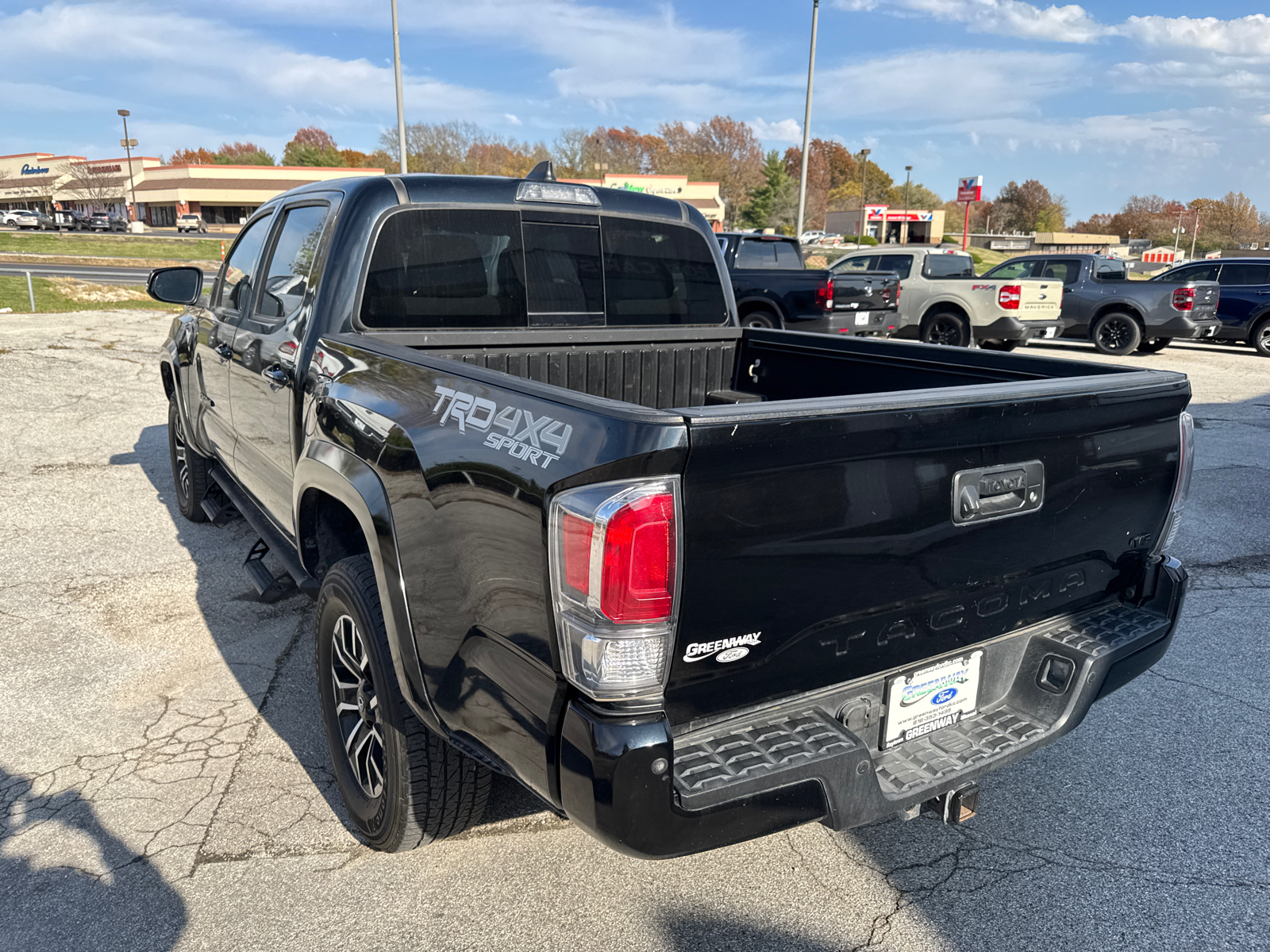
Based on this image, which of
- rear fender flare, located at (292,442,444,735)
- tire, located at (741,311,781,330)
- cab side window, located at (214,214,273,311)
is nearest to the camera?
rear fender flare, located at (292,442,444,735)

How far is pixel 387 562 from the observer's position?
2533mm

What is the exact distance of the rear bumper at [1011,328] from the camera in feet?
49.4

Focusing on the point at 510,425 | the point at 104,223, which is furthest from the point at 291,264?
the point at 104,223

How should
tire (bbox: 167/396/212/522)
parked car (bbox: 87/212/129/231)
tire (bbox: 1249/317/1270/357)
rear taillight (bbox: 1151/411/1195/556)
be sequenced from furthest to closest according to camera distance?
parked car (bbox: 87/212/129/231), tire (bbox: 1249/317/1270/357), tire (bbox: 167/396/212/522), rear taillight (bbox: 1151/411/1195/556)

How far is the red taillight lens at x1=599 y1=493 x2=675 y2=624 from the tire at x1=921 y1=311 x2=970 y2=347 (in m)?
14.9

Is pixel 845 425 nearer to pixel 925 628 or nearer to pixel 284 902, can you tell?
pixel 925 628

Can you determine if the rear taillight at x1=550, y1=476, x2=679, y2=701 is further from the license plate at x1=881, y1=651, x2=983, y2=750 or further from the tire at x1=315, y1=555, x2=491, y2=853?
the tire at x1=315, y1=555, x2=491, y2=853

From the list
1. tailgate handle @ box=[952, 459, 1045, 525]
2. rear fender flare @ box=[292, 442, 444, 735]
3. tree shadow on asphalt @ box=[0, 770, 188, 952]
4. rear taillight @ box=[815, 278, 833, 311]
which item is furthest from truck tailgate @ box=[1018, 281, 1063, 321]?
tree shadow on asphalt @ box=[0, 770, 188, 952]

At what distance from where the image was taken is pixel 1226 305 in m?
16.8

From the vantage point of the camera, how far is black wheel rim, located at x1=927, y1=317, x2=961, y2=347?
15.8 metres

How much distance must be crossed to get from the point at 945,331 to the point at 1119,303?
3191 mm

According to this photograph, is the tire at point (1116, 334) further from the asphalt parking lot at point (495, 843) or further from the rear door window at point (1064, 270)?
the asphalt parking lot at point (495, 843)

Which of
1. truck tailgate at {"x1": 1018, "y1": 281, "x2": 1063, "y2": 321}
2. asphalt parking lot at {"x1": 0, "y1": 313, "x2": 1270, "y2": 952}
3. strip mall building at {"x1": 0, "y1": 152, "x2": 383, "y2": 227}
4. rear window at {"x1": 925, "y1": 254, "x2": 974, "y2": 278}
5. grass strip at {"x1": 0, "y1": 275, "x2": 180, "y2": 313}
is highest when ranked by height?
strip mall building at {"x1": 0, "y1": 152, "x2": 383, "y2": 227}

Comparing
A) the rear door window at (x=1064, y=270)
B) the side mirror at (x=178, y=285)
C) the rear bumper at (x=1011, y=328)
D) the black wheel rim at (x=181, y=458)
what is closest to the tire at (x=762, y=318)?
the rear bumper at (x=1011, y=328)
